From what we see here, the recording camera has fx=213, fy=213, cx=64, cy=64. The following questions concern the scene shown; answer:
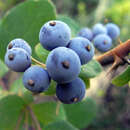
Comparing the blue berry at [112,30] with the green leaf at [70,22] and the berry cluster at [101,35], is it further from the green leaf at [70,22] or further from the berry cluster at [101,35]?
the green leaf at [70,22]

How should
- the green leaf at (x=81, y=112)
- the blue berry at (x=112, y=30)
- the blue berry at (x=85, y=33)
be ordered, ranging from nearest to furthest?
the blue berry at (x=85, y=33)
the blue berry at (x=112, y=30)
the green leaf at (x=81, y=112)

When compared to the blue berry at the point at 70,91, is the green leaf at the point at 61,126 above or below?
below

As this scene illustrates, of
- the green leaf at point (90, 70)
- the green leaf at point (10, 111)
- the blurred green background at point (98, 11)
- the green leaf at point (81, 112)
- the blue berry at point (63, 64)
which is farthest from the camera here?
the blurred green background at point (98, 11)

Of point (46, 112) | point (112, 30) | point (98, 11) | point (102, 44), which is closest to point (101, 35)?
point (102, 44)

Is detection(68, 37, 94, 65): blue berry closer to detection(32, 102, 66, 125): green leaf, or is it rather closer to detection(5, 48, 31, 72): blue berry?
detection(5, 48, 31, 72): blue berry

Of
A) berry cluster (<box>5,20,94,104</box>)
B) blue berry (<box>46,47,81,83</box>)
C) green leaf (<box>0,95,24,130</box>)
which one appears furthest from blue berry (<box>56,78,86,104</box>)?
green leaf (<box>0,95,24,130</box>)

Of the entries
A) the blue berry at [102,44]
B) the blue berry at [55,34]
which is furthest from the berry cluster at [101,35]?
the blue berry at [55,34]

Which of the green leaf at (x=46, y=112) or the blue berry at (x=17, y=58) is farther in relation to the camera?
the green leaf at (x=46, y=112)

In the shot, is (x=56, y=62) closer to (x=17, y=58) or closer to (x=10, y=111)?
(x=17, y=58)
